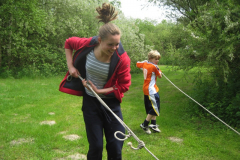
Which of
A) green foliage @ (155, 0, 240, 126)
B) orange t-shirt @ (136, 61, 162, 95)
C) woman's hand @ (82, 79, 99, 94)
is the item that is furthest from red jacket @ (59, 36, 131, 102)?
green foliage @ (155, 0, 240, 126)

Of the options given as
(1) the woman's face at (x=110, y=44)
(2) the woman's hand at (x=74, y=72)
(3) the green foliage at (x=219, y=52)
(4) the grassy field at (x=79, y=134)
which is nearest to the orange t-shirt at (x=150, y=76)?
(4) the grassy field at (x=79, y=134)

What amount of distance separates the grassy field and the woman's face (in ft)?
6.95

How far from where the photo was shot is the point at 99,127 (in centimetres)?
275

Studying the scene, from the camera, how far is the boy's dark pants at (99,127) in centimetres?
268

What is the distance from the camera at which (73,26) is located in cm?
1634

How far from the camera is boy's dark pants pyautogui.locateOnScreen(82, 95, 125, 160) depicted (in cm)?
268

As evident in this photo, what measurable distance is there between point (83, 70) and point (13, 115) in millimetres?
4084

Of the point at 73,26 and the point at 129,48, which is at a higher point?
the point at 73,26

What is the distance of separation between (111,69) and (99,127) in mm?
699

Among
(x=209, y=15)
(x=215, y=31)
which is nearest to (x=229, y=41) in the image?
(x=215, y=31)

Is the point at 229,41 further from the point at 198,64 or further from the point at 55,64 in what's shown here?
the point at 55,64

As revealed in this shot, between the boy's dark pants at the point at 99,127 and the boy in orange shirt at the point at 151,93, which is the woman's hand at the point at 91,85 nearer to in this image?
the boy's dark pants at the point at 99,127

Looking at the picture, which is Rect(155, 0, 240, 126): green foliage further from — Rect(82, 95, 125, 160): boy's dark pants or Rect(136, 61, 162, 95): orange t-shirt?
Rect(82, 95, 125, 160): boy's dark pants

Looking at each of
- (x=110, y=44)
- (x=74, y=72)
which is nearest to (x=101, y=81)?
(x=74, y=72)
